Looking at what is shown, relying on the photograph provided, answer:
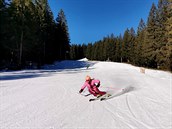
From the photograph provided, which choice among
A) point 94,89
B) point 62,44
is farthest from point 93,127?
point 62,44

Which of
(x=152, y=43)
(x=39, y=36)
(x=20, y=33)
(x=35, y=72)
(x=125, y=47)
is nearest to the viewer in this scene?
(x=35, y=72)

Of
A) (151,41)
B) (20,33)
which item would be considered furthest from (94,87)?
(151,41)

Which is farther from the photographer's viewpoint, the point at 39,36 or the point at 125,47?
the point at 125,47

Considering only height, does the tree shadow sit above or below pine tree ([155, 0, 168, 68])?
below

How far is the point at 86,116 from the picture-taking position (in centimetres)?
630

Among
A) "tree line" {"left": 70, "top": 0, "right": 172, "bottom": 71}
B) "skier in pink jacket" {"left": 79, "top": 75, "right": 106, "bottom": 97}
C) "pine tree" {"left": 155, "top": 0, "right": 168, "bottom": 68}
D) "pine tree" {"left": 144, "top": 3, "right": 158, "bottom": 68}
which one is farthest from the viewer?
"pine tree" {"left": 144, "top": 3, "right": 158, "bottom": 68}

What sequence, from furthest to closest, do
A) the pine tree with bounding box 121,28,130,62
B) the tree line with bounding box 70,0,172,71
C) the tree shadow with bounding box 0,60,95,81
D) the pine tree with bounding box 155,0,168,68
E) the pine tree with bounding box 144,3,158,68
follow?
the pine tree with bounding box 121,28,130,62, the pine tree with bounding box 144,3,158,68, the pine tree with bounding box 155,0,168,68, the tree line with bounding box 70,0,172,71, the tree shadow with bounding box 0,60,95,81

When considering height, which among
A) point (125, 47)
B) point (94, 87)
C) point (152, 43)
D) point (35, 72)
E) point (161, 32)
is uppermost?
point (161, 32)

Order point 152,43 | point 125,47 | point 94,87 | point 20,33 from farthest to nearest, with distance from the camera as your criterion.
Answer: point 125,47
point 152,43
point 20,33
point 94,87

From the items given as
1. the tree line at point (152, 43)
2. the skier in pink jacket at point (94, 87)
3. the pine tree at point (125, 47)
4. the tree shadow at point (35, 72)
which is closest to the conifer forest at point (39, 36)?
the tree line at point (152, 43)

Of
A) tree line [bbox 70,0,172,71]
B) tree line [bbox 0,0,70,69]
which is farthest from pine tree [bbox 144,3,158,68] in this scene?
tree line [bbox 0,0,70,69]

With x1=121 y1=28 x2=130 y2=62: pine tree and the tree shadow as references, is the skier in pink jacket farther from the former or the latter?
x1=121 y1=28 x2=130 y2=62: pine tree

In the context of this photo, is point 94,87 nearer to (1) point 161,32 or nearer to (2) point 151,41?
(1) point 161,32

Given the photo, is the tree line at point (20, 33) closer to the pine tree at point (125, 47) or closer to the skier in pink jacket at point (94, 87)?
the skier in pink jacket at point (94, 87)
